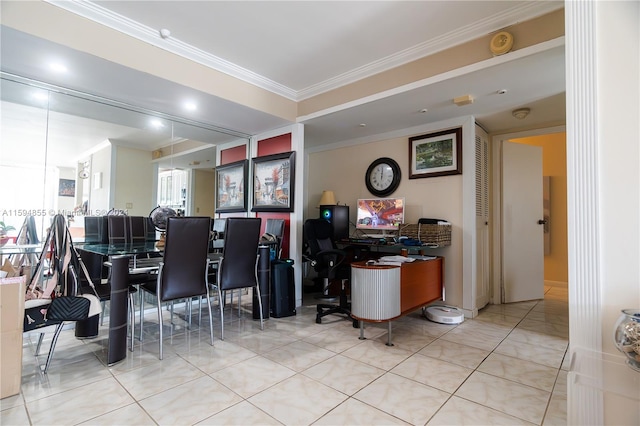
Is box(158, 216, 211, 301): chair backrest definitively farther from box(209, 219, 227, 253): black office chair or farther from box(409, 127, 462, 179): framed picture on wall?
box(409, 127, 462, 179): framed picture on wall

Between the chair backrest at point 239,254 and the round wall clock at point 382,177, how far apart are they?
2.10 metres

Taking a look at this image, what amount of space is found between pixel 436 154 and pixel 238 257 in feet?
9.02

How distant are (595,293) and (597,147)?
65 cm

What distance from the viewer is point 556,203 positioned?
17.3 feet

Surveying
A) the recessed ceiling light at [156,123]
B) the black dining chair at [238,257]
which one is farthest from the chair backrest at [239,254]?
the recessed ceiling light at [156,123]

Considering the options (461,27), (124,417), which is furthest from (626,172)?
(124,417)

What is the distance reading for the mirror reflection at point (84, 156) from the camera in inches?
105

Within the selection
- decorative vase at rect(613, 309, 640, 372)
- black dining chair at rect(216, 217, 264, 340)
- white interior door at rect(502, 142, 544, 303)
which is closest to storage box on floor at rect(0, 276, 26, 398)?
black dining chair at rect(216, 217, 264, 340)

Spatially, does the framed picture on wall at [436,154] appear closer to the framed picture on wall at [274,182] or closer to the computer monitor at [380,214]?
the computer monitor at [380,214]

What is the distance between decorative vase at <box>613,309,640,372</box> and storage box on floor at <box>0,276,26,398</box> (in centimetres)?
308

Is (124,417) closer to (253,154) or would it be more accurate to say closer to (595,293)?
(595,293)

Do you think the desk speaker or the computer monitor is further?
the desk speaker

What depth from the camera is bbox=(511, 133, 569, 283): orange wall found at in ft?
17.0

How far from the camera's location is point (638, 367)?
1114 millimetres
